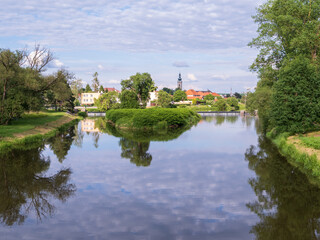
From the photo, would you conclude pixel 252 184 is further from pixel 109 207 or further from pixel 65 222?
pixel 65 222

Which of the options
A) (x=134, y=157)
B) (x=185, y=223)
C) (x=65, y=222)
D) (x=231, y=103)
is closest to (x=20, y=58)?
(x=134, y=157)

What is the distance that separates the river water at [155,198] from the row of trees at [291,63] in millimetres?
7624

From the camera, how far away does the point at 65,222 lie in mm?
11953

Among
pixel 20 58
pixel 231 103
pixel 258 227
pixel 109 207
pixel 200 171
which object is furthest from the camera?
pixel 231 103

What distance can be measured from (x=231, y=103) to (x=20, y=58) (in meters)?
117

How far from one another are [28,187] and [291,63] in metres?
27.6

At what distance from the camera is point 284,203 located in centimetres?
1420

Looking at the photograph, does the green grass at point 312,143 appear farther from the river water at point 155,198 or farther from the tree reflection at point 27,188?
the tree reflection at point 27,188

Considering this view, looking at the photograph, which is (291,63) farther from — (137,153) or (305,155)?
(137,153)

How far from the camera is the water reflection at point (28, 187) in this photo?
1318 cm

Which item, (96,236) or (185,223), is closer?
(96,236)

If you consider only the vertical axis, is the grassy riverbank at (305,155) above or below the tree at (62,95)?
below

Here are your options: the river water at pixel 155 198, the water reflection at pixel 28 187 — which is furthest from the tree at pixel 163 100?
the water reflection at pixel 28 187

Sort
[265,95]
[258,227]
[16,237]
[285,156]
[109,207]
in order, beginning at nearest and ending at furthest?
[16,237] → [258,227] → [109,207] → [285,156] → [265,95]
